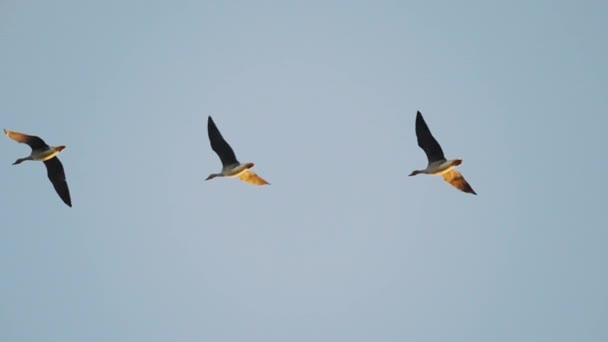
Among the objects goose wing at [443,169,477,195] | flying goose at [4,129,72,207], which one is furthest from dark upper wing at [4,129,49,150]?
goose wing at [443,169,477,195]

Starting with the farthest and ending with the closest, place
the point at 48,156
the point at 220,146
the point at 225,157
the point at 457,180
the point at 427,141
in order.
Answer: the point at 225,157
the point at 220,146
the point at 457,180
the point at 48,156
the point at 427,141

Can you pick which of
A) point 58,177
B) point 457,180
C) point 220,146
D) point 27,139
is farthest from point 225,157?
point 457,180

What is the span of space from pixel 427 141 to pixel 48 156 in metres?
13.2

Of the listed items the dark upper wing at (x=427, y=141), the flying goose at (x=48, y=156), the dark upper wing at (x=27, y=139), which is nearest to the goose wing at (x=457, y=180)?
the dark upper wing at (x=427, y=141)

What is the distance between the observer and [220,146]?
40062 mm

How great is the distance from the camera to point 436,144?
38625 mm

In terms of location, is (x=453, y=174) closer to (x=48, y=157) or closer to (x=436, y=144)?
(x=436, y=144)

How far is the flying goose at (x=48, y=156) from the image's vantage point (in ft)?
128

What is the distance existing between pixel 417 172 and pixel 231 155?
665 cm

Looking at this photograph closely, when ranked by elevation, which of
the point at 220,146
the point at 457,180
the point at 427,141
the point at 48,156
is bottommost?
the point at 457,180

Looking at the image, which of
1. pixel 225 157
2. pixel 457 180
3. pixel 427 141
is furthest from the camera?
pixel 225 157

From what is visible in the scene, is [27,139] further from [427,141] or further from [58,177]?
[427,141]

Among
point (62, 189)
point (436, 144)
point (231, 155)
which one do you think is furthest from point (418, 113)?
point (62, 189)

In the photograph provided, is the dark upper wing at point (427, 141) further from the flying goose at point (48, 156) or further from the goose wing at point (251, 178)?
the flying goose at point (48, 156)
